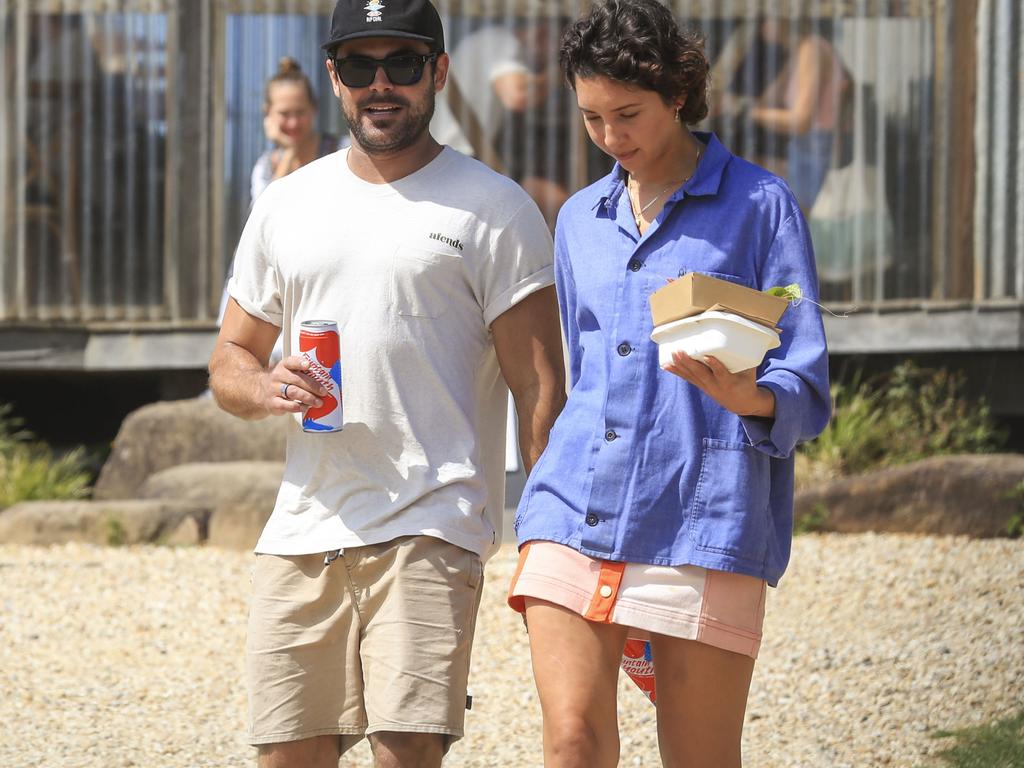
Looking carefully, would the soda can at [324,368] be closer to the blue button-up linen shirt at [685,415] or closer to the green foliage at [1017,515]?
the blue button-up linen shirt at [685,415]

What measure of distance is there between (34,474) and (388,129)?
6.74 m

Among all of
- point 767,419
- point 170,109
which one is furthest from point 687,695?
point 170,109

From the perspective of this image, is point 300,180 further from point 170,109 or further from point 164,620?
point 170,109

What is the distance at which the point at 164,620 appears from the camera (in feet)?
25.0

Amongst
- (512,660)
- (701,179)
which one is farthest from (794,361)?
(512,660)

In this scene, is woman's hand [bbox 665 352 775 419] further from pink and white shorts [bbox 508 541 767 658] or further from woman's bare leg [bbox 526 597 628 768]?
woman's bare leg [bbox 526 597 628 768]

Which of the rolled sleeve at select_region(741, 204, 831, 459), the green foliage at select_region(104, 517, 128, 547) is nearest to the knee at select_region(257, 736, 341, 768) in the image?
the rolled sleeve at select_region(741, 204, 831, 459)

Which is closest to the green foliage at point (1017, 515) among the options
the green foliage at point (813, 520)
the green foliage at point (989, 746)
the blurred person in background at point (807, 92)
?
the green foliage at point (813, 520)

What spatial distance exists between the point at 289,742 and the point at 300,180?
1372 millimetres

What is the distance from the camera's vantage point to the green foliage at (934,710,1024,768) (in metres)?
5.16

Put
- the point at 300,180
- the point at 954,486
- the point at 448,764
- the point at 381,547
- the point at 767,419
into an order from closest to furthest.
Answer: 1. the point at 767,419
2. the point at 381,547
3. the point at 300,180
4. the point at 448,764
5. the point at 954,486

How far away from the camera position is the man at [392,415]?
3.67 m

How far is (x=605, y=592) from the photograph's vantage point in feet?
10.8

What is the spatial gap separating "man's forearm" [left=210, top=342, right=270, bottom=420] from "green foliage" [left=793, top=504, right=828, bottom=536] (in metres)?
5.11
